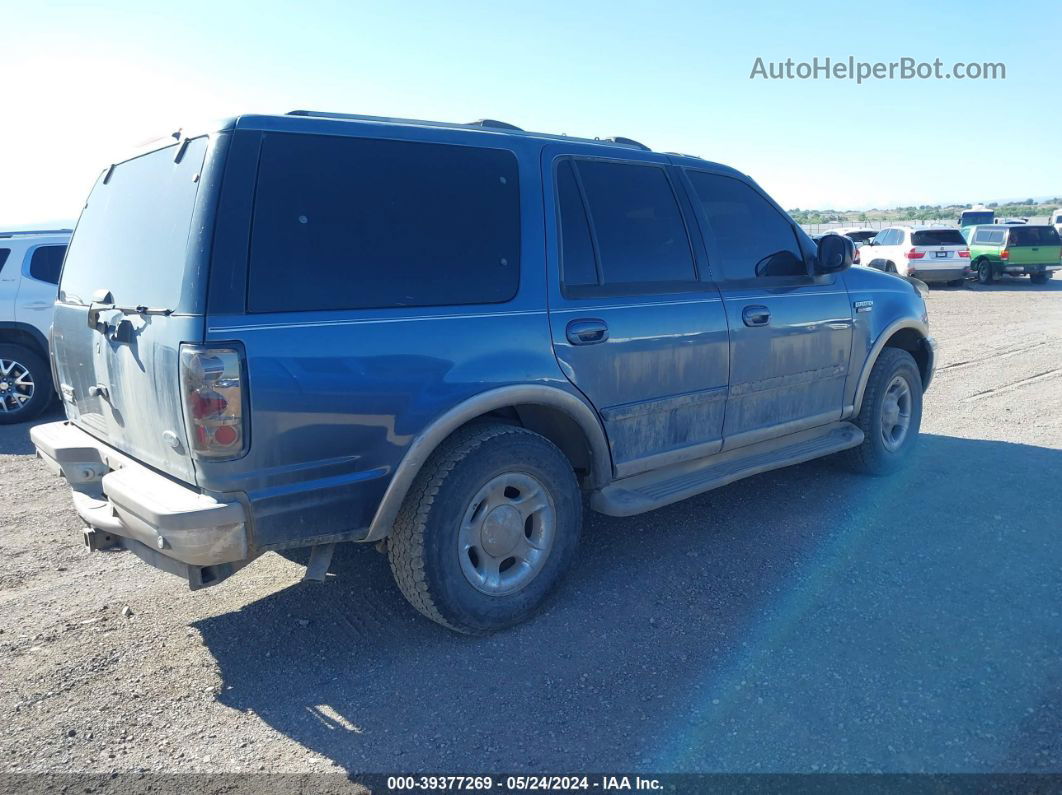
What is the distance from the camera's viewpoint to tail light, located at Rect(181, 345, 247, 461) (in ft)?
8.93

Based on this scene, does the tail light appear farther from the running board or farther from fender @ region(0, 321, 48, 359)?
fender @ region(0, 321, 48, 359)

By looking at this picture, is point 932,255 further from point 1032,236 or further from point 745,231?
point 745,231

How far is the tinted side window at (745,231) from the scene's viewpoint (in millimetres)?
4449

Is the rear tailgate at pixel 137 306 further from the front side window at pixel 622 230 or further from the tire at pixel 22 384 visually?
the tire at pixel 22 384

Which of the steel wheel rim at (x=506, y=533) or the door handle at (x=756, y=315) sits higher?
the door handle at (x=756, y=315)

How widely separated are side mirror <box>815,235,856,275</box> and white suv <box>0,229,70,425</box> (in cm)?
716

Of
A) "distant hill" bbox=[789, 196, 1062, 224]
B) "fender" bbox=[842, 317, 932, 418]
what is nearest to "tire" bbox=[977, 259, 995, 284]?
"fender" bbox=[842, 317, 932, 418]

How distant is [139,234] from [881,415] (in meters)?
4.69

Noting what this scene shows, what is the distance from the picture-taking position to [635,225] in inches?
161

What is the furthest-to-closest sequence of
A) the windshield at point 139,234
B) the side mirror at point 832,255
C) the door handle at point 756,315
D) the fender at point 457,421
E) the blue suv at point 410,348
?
1. the side mirror at point 832,255
2. the door handle at point 756,315
3. the fender at point 457,421
4. the windshield at point 139,234
5. the blue suv at point 410,348

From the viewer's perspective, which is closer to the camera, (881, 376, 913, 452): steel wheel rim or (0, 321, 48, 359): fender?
(881, 376, 913, 452): steel wheel rim

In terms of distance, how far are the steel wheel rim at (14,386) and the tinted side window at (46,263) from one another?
3.11 feet

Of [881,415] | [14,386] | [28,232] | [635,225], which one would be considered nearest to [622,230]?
[635,225]

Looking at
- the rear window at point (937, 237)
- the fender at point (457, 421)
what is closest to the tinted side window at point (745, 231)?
the fender at point (457, 421)
